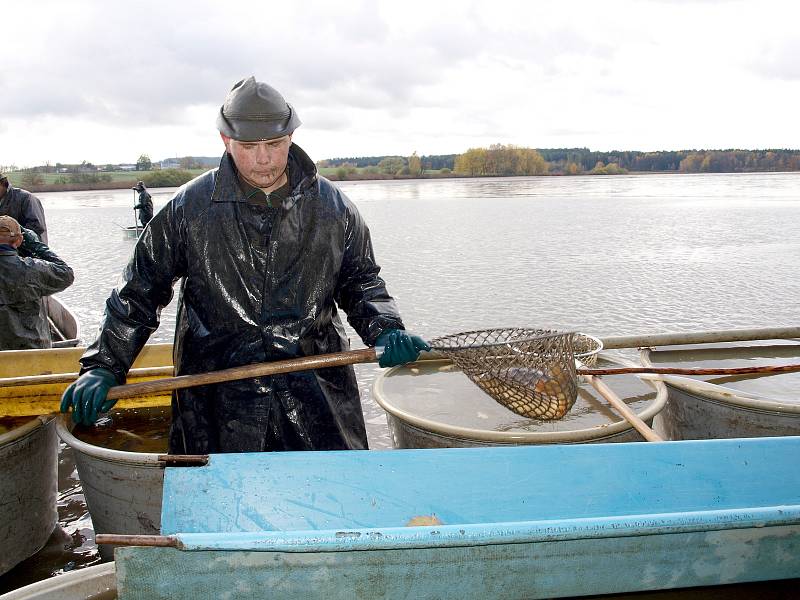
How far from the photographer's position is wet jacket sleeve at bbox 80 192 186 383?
8.45ft

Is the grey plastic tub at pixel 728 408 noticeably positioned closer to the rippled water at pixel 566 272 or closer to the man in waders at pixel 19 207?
the rippled water at pixel 566 272

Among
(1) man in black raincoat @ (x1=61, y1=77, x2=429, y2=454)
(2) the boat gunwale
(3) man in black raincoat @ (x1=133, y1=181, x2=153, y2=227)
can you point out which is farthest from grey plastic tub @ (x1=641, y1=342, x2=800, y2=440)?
(3) man in black raincoat @ (x1=133, y1=181, x2=153, y2=227)

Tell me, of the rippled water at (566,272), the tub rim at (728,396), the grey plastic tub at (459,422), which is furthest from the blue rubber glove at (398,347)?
the rippled water at (566,272)

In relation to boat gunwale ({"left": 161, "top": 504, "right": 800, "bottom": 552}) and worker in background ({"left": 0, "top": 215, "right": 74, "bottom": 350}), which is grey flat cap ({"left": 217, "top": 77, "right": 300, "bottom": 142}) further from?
worker in background ({"left": 0, "top": 215, "right": 74, "bottom": 350})

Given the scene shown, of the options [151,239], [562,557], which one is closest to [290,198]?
[151,239]

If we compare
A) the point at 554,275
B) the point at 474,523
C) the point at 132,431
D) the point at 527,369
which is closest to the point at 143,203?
the point at 554,275

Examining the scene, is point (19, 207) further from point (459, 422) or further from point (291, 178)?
point (459, 422)

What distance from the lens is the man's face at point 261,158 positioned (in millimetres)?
2504

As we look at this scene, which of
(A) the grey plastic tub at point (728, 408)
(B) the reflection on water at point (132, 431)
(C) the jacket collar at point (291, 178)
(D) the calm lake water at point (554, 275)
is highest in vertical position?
(C) the jacket collar at point (291, 178)

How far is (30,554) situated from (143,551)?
2127 mm

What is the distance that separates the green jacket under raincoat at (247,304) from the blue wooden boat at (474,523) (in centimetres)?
20

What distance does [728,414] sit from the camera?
143 inches

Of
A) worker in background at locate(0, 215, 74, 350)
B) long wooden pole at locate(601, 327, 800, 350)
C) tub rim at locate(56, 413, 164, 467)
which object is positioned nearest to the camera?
tub rim at locate(56, 413, 164, 467)

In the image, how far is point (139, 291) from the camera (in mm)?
2590
